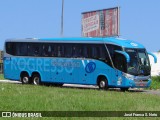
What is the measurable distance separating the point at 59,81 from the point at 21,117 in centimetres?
2055

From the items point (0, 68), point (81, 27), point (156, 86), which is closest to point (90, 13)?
point (81, 27)

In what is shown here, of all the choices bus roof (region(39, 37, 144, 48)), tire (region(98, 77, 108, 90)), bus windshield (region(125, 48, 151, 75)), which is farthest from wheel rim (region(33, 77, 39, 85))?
bus windshield (region(125, 48, 151, 75))

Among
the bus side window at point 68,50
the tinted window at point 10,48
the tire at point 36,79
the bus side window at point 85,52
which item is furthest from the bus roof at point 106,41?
the tinted window at point 10,48

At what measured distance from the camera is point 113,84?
29.5 metres

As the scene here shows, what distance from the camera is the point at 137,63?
29.4 metres

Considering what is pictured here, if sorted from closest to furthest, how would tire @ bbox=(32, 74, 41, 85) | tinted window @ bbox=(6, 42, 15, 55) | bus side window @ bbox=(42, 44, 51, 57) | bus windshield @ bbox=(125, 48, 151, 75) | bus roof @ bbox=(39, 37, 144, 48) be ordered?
bus windshield @ bbox=(125, 48, 151, 75), bus roof @ bbox=(39, 37, 144, 48), bus side window @ bbox=(42, 44, 51, 57), tire @ bbox=(32, 74, 41, 85), tinted window @ bbox=(6, 42, 15, 55)

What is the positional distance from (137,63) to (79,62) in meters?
3.87

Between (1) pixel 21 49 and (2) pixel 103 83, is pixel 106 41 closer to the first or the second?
(2) pixel 103 83

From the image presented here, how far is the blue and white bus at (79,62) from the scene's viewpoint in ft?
95.7

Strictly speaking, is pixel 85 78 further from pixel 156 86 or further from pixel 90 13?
pixel 90 13

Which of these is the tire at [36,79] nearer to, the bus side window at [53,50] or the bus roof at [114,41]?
the bus side window at [53,50]

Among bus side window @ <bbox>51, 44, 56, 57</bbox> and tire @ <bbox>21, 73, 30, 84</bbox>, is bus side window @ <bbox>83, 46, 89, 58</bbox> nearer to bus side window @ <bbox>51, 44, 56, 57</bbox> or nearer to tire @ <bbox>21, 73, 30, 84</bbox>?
bus side window @ <bbox>51, 44, 56, 57</bbox>

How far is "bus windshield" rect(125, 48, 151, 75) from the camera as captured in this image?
29.1 m

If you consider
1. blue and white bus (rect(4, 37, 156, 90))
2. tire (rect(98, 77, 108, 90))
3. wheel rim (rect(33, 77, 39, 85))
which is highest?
blue and white bus (rect(4, 37, 156, 90))
